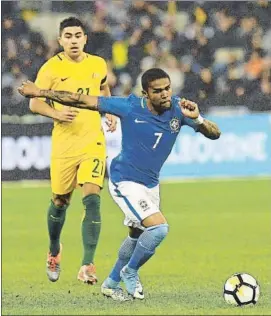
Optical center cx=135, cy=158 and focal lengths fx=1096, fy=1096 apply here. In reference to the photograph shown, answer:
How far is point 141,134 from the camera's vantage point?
8.53 metres

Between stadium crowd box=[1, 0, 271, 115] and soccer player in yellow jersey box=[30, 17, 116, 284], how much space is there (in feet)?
33.9

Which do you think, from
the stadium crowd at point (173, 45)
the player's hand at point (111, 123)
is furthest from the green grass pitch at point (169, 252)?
the stadium crowd at point (173, 45)

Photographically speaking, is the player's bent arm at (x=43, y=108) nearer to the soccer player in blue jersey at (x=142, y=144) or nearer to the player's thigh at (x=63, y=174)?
the player's thigh at (x=63, y=174)

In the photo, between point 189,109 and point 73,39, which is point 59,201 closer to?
point 73,39

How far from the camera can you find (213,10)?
2306 cm

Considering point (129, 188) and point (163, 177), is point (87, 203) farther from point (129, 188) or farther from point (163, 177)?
point (163, 177)

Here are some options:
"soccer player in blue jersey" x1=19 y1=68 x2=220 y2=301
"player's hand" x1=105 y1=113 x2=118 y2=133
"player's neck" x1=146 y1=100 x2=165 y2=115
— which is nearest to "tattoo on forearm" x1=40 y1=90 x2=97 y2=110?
"soccer player in blue jersey" x1=19 y1=68 x2=220 y2=301

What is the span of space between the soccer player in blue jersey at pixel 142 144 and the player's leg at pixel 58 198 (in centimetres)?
168

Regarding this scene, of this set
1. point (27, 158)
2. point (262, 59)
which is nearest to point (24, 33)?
point (27, 158)

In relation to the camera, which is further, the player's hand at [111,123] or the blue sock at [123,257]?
the player's hand at [111,123]

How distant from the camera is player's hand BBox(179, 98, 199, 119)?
8.34 meters

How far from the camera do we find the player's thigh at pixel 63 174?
33.9 ft

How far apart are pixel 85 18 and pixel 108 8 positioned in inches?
32.5

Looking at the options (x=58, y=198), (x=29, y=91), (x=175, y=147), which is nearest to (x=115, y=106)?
(x=29, y=91)
